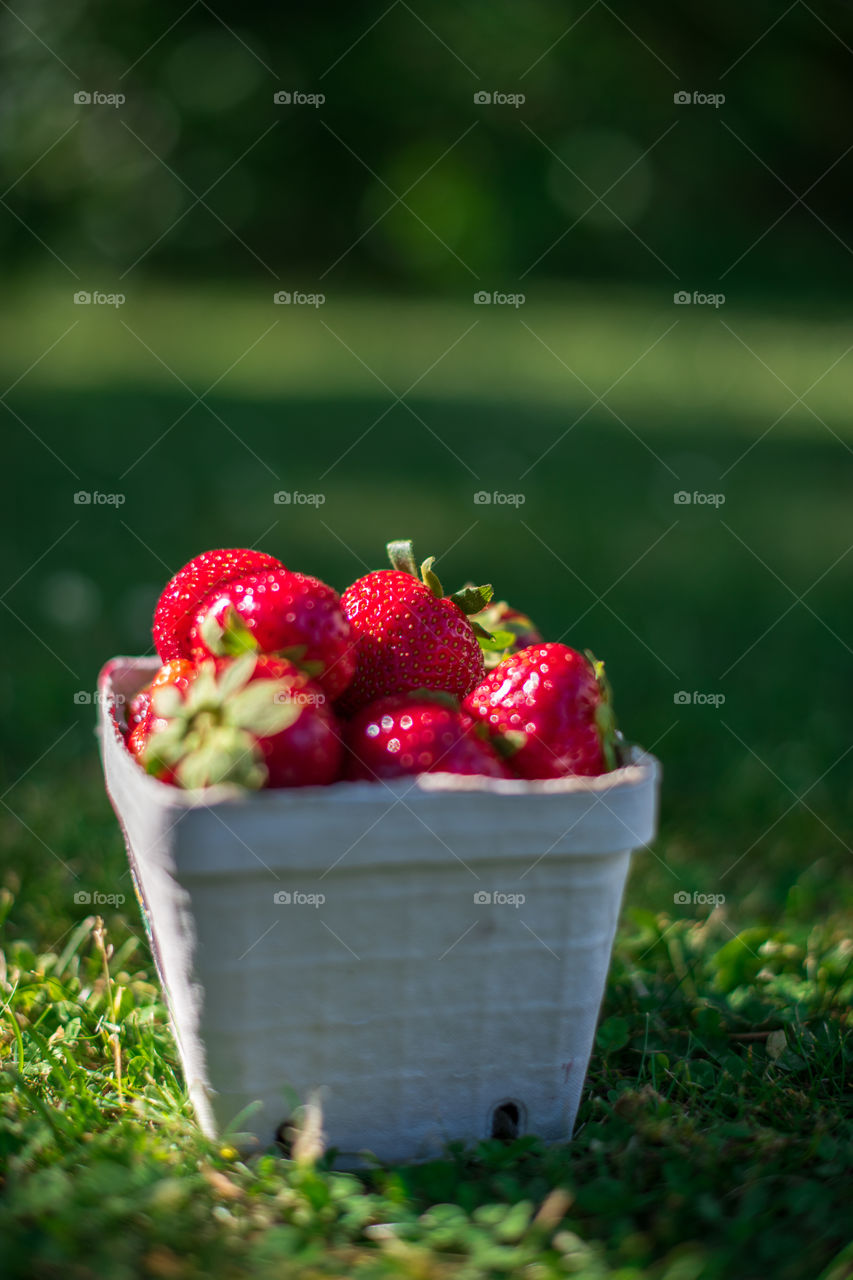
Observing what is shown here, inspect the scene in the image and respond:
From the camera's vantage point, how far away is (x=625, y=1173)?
1.13m

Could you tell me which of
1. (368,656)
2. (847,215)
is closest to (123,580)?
(368,656)

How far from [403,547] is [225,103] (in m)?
8.95

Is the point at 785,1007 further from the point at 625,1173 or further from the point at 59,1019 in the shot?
the point at 59,1019
